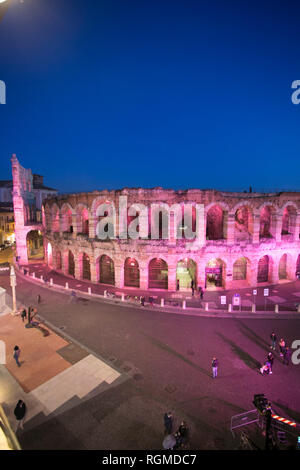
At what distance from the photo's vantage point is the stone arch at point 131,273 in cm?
2789

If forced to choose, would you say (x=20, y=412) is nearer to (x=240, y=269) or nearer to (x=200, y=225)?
(x=200, y=225)

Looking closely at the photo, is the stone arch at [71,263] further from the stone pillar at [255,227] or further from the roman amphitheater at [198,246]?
the stone pillar at [255,227]

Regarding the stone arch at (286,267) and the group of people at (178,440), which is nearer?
the group of people at (178,440)

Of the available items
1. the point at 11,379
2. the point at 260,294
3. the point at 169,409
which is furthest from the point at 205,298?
the point at 11,379

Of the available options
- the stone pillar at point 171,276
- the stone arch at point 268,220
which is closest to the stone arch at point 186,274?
the stone pillar at point 171,276

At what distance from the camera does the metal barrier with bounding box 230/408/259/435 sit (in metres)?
9.52

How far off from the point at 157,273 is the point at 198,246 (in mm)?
5864

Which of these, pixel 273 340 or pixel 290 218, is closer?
pixel 273 340

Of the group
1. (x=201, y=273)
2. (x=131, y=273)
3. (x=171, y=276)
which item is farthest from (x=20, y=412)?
(x=201, y=273)

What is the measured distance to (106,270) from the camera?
97.6 ft

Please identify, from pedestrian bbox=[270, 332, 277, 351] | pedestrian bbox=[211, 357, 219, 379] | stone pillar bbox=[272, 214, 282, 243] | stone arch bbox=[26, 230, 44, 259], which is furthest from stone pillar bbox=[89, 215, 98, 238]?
stone arch bbox=[26, 230, 44, 259]

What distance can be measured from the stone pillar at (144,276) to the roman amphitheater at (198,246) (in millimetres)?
80

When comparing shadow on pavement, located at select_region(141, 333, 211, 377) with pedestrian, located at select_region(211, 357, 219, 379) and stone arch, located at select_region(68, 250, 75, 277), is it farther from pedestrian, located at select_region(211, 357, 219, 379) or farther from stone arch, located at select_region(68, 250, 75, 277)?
stone arch, located at select_region(68, 250, 75, 277)

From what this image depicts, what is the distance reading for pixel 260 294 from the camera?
2533cm
